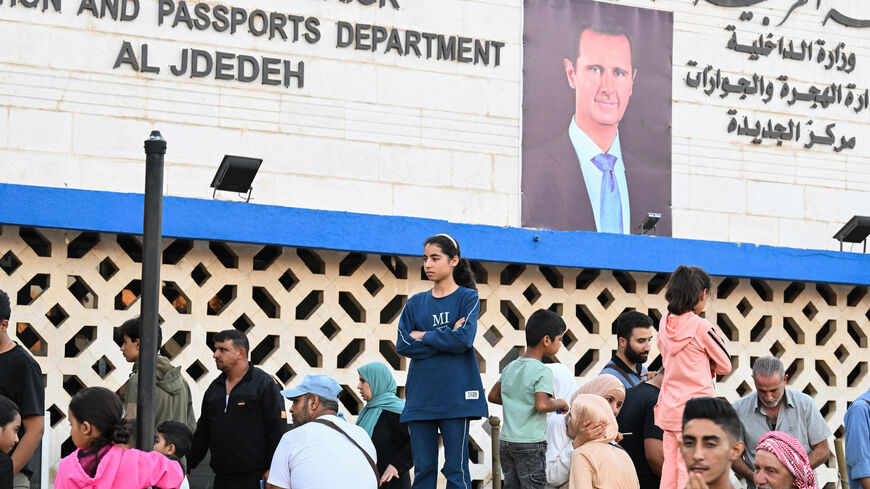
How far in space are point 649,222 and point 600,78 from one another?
1.29m

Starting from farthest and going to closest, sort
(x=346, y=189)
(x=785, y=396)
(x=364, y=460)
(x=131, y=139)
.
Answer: (x=346, y=189)
(x=131, y=139)
(x=785, y=396)
(x=364, y=460)

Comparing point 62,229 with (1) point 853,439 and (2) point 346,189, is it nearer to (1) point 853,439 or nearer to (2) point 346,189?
(2) point 346,189

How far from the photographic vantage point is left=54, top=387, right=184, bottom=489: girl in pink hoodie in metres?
5.07

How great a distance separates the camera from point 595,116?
10.7 meters

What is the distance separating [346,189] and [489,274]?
1245 mm

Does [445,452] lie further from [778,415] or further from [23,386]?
[23,386]

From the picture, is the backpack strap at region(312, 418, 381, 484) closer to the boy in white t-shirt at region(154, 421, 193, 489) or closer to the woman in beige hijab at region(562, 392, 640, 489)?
the woman in beige hijab at region(562, 392, 640, 489)

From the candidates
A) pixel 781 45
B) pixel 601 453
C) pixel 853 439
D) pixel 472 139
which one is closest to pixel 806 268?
pixel 781 45

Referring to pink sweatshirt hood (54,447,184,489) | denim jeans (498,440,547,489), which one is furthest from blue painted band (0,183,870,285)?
pink sweatshirt hood (54,447,184,489)

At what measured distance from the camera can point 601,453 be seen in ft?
19.9

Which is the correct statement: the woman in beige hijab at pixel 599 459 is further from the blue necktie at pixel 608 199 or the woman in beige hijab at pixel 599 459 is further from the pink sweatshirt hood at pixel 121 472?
the blue necktie at pixel 608 199

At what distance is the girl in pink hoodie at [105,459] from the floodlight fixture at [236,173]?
394cm

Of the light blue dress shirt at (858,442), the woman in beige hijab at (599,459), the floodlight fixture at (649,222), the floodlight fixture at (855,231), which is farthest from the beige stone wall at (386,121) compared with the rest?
the woman in beige hijab at (599,459)

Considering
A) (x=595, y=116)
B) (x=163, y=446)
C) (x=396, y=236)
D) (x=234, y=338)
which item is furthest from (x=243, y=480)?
(x=595, y=116)
